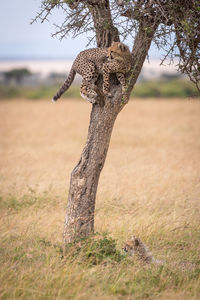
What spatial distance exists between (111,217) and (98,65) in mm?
2602

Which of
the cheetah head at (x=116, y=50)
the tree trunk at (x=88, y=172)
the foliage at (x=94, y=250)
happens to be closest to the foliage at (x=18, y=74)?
the cheetah head at (x=116, y=50)

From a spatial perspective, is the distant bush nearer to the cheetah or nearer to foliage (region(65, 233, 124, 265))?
the cheetah

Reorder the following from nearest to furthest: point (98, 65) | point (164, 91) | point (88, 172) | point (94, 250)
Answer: point (94, 250)
point (88, 172)
point (98, 65)
point (164, 91)

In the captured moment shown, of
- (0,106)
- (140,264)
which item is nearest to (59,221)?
(140,264)

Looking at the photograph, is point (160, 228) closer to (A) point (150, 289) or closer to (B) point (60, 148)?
(A) point (150, 289)

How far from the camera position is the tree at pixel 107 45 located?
15.8 ft

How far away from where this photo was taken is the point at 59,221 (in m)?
6.78

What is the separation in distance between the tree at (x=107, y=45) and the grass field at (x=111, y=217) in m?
0.55

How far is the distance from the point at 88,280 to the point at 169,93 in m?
34.3

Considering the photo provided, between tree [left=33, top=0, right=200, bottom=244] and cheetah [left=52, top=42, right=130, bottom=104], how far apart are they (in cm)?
13

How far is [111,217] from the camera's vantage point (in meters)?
6.62

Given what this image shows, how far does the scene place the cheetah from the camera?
197 inches

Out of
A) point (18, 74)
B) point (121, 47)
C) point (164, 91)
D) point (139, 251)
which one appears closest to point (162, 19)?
point (121, 47)

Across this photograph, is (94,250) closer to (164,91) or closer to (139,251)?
(139,251)
